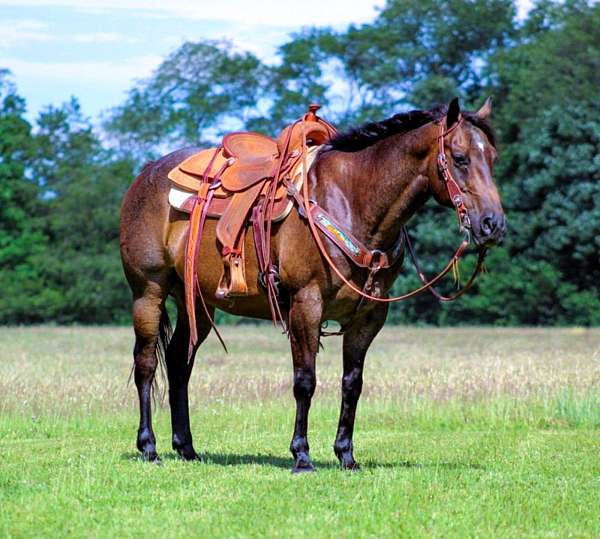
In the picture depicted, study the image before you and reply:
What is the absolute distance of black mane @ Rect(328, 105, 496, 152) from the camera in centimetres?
863

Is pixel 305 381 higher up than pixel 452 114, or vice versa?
pixel 452 114

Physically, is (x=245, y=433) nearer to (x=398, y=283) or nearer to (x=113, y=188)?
(x=398, y=283)

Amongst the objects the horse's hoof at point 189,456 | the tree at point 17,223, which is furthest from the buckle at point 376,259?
the tree at point 17,223

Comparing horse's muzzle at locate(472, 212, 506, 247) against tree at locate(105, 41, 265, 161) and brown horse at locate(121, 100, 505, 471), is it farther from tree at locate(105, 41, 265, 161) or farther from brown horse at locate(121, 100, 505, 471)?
tree at locate(105, 41, 265, 161)

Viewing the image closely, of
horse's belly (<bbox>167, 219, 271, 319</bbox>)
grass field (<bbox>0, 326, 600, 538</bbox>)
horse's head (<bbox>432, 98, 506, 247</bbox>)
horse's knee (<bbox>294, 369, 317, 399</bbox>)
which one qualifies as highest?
horse's head (<bbox>432, 98, 506, 247</bbox>)

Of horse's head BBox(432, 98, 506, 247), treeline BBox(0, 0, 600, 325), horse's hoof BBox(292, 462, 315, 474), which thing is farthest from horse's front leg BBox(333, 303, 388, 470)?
treeline BBox(0, 0, 600, 325)

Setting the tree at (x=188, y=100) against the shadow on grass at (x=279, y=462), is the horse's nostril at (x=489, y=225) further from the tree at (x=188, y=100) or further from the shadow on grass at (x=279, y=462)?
the tree at (x=188, y=100)

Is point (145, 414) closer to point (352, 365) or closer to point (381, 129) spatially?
point (352, 365)

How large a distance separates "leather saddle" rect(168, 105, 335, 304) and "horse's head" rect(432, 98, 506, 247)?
1.26 meters

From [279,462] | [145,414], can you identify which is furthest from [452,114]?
[145,414]

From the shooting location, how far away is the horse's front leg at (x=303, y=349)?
27.9ft

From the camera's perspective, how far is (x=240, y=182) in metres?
9.41

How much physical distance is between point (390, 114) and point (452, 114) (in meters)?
39.3

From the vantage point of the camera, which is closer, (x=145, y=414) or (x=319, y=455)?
(x=145, y=414)
